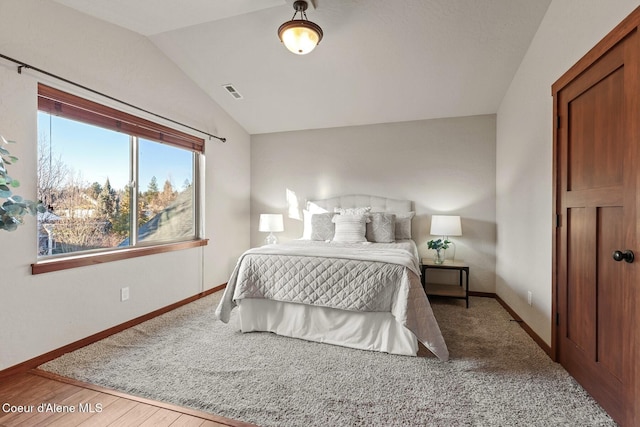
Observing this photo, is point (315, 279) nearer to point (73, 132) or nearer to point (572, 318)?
point (572, 318)

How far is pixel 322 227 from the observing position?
3984 mm

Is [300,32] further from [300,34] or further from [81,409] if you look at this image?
[81,409]

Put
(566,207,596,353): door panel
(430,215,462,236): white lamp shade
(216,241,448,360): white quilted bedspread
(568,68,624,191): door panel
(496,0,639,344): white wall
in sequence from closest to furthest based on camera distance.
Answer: (568,68,624,191): door panel
(566,207,596,353): door panel
(496,0,639,344): white wall
(216,241,448,360): white quilted bedspread
(430,215,462,236): white lamp shade

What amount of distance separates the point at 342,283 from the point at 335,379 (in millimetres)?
698

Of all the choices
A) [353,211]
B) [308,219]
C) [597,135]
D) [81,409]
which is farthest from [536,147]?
[81,409]

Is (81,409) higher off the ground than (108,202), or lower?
lower

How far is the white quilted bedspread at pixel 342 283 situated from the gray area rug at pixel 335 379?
0.31 meters

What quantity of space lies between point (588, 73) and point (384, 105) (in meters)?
2.27

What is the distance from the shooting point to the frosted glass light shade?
2298 mm

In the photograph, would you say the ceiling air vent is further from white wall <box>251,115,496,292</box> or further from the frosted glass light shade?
the frosted glass light shade

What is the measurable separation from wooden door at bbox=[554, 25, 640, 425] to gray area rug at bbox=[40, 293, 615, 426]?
0.23m

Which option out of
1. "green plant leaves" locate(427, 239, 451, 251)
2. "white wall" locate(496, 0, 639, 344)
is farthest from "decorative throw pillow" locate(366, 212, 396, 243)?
"white wall" locate(496, 0, 639, 344)

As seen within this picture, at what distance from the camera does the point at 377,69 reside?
→ 10.6 feet

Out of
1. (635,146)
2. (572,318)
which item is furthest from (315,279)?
(635,146)
